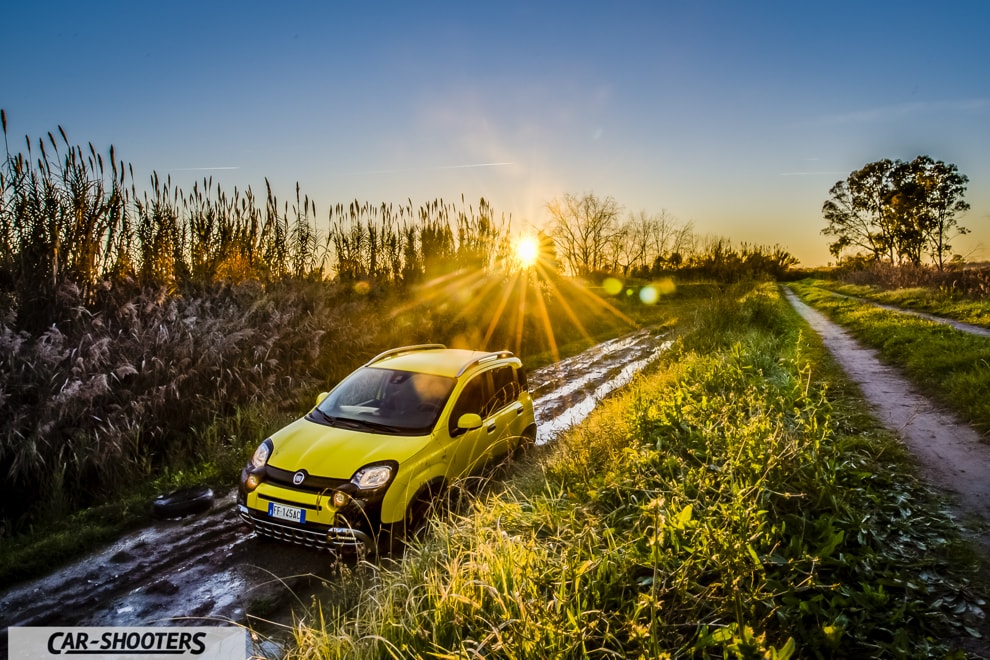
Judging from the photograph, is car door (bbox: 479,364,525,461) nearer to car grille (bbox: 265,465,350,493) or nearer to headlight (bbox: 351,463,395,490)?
headlight (bbox: 351,463,395,490)

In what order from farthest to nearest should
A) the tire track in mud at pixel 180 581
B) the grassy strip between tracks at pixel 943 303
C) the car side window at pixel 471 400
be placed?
1. the grassy strip between tracks at pixel 943 303
2. the car side window at pixel 471 400
3. the tire track in mud at pixel 180 581

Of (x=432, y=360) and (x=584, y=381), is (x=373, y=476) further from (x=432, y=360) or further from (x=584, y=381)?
(x=584, y=381)

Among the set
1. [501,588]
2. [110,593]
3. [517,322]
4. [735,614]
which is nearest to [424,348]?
[110,593]

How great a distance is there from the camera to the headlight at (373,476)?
17.6ft

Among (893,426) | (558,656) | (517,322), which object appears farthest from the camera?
(517,322)

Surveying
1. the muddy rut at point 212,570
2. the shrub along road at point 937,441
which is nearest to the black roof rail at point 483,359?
the muddy rut at point 212,570

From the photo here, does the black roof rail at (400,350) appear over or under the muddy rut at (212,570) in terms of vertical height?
over

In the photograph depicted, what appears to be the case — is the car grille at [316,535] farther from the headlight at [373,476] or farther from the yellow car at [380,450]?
the headlight at [373,476]

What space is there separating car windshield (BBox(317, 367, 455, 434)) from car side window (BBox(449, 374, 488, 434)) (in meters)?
0.18

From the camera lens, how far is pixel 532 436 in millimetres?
8656

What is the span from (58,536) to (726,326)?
14072 mm

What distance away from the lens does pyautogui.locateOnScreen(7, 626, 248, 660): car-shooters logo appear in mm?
4156

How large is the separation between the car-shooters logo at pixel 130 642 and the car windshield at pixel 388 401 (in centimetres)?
240

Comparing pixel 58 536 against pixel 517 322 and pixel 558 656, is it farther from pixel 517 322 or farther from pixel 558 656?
pixel 517 322
